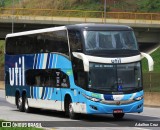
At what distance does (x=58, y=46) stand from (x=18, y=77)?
5905 millimetres

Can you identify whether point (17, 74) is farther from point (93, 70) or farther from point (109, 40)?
point (93, 70)

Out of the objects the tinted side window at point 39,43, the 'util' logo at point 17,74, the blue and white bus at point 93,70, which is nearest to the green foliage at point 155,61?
the 'util' logo at point 17,74

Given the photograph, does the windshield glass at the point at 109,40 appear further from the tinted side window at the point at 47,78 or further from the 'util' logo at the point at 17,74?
the 'util' logo at the point at 17,74

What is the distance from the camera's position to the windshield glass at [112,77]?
23.0 metres

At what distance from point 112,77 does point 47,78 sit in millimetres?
4680

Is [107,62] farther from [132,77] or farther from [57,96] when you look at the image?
[57,96]

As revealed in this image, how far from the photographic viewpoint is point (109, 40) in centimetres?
2380

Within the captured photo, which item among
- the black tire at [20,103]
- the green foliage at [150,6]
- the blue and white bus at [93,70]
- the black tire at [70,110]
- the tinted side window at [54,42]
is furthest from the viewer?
the green foliage at [150,6]

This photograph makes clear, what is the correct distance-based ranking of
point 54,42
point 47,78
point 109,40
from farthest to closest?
point 47,78, point 54,42, point 109,40

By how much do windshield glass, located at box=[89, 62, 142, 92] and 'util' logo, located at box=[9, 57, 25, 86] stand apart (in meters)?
7.71

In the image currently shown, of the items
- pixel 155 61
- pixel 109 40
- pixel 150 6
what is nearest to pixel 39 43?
pixel 109 40

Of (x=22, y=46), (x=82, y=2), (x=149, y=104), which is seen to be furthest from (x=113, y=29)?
(x=82, y=2)

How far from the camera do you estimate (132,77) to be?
2341cm

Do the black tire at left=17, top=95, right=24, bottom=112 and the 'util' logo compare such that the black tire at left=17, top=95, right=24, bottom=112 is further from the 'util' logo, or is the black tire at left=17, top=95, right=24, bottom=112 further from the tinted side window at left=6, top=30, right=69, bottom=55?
the tinted side window at left=6, top=30, right=69, bottom=55
